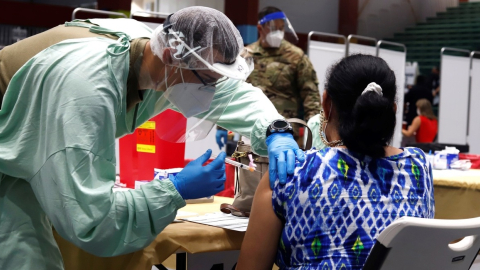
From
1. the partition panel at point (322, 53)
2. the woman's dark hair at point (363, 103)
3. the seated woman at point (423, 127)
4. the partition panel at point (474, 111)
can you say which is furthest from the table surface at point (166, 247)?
the partition panel at point (474, 111)

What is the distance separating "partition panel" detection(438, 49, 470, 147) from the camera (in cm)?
707

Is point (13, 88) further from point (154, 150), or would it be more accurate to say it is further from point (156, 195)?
point (154, 150)

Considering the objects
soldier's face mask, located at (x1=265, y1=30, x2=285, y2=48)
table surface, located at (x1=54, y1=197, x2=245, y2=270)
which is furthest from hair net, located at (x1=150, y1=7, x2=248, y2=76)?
soldier's face mask, located at (x1=265, y1=30, x2=285, y2=48)

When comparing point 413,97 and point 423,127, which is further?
point 413,97

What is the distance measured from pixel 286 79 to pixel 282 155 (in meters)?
2.91

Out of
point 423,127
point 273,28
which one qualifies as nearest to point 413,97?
point 423,127

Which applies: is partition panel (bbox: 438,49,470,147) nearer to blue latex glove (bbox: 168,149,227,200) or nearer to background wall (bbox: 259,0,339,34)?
background wall (bbox: 259,0,339,34)

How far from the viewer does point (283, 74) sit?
4336mm

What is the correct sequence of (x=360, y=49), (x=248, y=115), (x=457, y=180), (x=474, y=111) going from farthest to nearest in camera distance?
(x=474, y=111)
(x=360, y=49)
(x=457, y=180)
(x=248, y=115)

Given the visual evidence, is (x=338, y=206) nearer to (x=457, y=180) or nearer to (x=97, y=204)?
(x=97, y=204)

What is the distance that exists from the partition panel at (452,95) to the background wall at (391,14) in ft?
18.8

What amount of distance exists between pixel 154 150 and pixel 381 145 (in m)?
0.96

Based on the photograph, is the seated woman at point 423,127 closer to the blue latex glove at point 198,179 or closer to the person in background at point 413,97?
the person in background at point 413,97

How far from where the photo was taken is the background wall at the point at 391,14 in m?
13.1
